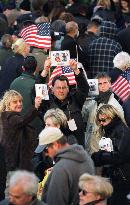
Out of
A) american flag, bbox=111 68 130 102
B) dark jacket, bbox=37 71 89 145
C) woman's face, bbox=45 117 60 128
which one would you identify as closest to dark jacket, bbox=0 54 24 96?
american flag, bbox=111 68 130 102

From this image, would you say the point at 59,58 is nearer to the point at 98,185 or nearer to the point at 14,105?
the point at 14,105

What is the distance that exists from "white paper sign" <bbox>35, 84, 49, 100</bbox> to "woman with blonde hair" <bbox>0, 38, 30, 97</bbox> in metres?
2.20

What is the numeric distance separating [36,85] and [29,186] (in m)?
4.28

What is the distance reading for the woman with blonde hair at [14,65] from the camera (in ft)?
52.2

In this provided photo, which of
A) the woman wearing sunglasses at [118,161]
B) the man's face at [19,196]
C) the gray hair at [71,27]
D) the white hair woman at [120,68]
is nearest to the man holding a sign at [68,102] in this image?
the woman wearing sunglasses at [118,161]

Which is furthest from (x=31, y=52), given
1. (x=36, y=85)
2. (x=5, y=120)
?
(x=5, y=120)

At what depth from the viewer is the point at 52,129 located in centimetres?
1080

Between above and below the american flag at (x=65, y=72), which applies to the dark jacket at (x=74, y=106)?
below

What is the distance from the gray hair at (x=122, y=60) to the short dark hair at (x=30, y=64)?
1466mm

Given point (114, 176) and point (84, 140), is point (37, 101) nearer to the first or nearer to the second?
point (84, 140)

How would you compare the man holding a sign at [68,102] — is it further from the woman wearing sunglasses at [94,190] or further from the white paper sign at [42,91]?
the woman wearing sunglasses at [94,190]

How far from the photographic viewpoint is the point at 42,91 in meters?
13.6

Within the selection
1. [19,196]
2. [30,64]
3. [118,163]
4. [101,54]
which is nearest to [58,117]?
[118,163]

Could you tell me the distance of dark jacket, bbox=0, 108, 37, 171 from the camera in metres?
12.6
